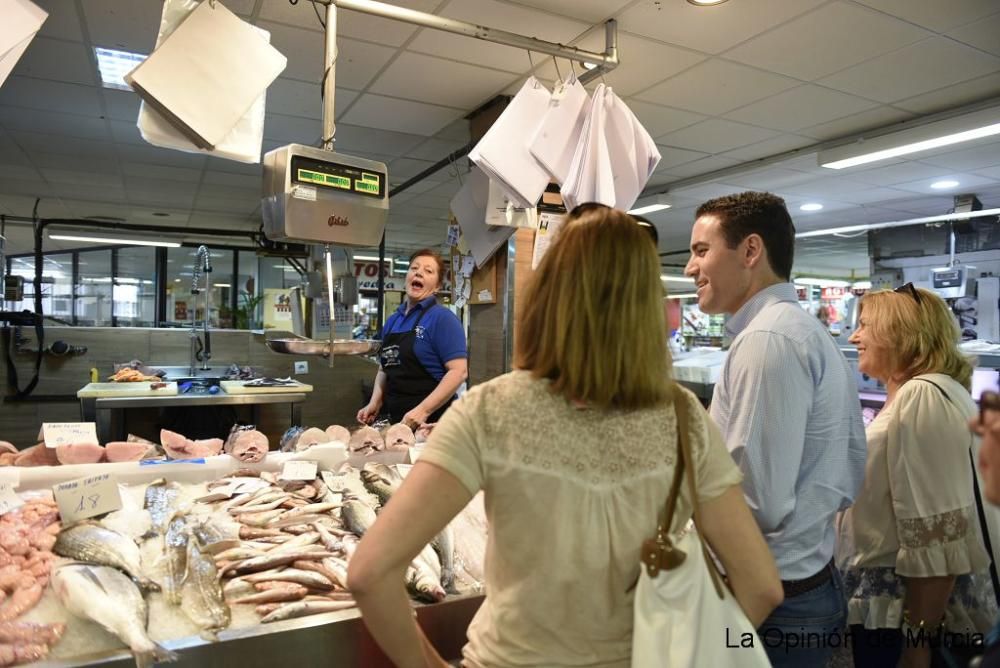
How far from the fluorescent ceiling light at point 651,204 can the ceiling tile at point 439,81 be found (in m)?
3.61

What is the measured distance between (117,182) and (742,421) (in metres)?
8.23

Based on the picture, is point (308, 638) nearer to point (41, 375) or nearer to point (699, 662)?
point (699, 662)

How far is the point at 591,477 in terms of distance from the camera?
1043 millimetres

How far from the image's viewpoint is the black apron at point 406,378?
3.79 meters

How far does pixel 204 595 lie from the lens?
A: 1.58 metres

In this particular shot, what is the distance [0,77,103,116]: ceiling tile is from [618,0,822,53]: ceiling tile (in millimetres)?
3735

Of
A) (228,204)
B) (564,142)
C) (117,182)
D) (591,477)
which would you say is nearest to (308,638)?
(591,477)

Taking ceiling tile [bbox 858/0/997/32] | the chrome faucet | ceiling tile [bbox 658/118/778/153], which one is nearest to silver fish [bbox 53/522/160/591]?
ceiling tile [bbox 858/0/997/32]

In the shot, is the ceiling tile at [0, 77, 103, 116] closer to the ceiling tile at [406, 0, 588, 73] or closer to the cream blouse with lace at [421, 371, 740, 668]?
the ceiling tile at [406, 0, 588, 73]

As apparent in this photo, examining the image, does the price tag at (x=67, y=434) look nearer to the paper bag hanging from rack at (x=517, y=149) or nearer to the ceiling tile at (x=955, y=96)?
the paper bag hanging from rack at (x=517, y=149)

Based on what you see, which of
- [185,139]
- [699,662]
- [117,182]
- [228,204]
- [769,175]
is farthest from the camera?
[228,204]

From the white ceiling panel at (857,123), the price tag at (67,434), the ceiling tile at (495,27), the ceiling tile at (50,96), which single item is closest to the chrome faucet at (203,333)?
the ceiling tile at (50,96)

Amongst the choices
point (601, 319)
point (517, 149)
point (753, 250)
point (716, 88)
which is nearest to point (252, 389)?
point (517, 149)

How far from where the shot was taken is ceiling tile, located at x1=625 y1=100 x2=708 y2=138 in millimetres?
4527
